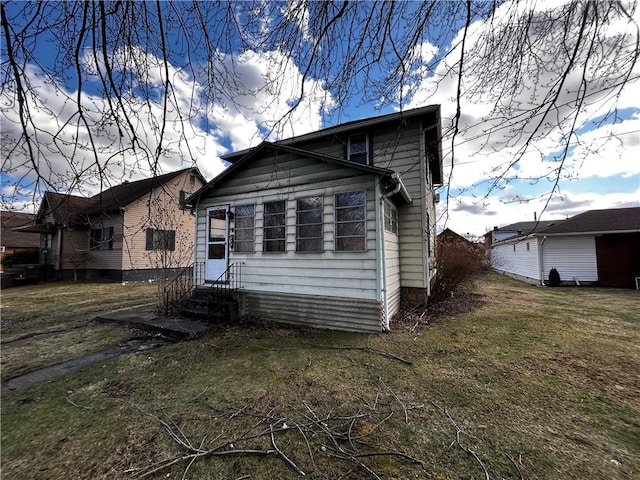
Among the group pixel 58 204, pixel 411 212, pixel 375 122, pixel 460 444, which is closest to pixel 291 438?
pixel 460 444

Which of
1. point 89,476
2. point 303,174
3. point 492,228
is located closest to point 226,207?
point 303,174

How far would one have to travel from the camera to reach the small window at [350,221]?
5762 millimetres

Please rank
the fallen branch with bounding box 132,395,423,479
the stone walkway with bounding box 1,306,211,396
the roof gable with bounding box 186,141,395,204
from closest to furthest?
the fallen branch with bounding box 132,395,423,479 → the stone walkway with bounding box 1,306,211,396 → the roof gable with bounding box 186,141,395,204

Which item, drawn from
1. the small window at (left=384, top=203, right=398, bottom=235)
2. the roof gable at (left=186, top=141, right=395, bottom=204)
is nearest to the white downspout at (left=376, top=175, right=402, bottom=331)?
the roof gable at (left=186, top=141, right=395, bottom=204)

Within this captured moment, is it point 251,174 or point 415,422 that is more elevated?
point 251,174

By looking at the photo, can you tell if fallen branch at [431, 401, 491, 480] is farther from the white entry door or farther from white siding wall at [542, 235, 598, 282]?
white siding wall at [542, 235, 598, 282]

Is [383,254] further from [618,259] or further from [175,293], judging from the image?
[618,259]

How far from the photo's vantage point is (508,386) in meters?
3.50

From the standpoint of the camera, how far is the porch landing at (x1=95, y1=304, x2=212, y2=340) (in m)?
5.61

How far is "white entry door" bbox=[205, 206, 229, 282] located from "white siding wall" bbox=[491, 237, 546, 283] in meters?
16.7

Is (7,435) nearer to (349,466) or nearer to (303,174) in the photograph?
(349,466)

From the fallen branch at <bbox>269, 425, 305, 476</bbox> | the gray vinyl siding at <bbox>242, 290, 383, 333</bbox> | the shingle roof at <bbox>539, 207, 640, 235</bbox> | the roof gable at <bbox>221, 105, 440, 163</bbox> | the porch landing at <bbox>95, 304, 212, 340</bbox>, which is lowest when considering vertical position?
the fallen branch at <bbox>269, 425, 305, 476</bbox>

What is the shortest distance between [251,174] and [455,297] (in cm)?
827

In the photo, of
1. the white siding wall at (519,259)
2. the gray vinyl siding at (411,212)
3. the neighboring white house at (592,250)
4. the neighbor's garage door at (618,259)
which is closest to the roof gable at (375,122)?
the gray vinyl siding at (411,212)
